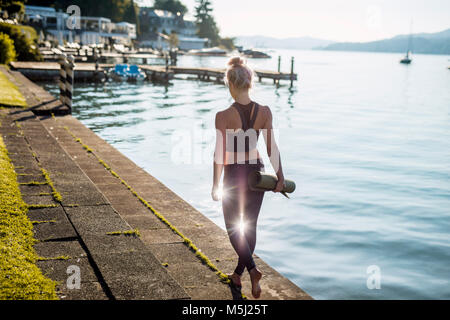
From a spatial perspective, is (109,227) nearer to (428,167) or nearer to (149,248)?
(149,248)

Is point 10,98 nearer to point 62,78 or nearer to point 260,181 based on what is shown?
point 62,78

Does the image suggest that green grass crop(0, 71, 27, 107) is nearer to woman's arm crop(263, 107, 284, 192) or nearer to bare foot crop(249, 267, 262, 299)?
woman's arm crop(263, 107, 284, 192)

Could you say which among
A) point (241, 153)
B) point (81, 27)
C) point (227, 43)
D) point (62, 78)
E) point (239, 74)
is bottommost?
point (241, 153)

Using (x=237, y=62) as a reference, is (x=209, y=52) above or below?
above

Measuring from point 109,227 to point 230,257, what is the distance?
4.46ft

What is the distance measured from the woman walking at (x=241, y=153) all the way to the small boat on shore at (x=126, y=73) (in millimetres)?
35092

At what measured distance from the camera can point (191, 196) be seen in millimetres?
10562

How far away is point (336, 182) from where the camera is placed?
12.4 meters

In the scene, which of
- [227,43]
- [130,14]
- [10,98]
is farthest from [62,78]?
[227,43]

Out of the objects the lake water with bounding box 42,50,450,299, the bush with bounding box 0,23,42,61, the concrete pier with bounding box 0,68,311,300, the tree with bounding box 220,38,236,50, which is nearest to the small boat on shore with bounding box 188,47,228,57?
the tree with bounding box 220,38,236,50

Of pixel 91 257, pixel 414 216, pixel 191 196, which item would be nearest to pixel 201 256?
pixel 91 257

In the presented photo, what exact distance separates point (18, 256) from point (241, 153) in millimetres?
2186

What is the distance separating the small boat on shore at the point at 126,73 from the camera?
123ft

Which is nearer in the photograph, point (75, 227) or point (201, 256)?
point (201, 256)
